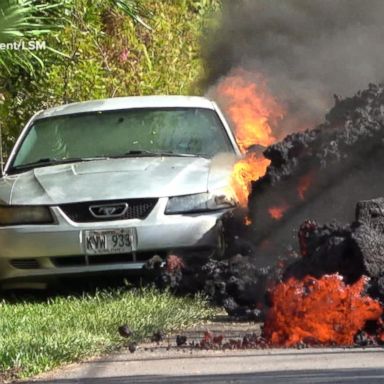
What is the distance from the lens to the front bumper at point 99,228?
1059 centimetres

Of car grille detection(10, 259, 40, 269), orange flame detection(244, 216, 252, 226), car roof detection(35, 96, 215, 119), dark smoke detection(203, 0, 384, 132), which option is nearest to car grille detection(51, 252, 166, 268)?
car grille detection(10, 259, 40, 269)

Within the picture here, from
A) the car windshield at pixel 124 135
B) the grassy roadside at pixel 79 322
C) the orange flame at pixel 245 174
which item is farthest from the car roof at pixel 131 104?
the grassy roadside at pixel 79 322

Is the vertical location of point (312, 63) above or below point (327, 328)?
above

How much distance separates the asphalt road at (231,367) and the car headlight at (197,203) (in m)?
2.62

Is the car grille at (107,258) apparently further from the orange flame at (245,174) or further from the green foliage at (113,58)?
the green foliage at (113,58)

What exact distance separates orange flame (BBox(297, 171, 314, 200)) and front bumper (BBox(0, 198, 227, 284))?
73 cm

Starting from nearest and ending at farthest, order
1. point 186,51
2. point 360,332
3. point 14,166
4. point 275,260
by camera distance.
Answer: point 360,332
point 275,260
point 14,166
point 186,51

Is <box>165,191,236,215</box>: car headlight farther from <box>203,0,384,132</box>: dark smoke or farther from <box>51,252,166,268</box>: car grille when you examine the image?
<box>203,0,384,132</box>: dark smoke

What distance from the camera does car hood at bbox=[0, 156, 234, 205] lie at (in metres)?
10.7

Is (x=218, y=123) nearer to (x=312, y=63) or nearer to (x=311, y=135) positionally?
(x=311, y=135)

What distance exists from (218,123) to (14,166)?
1.70 m

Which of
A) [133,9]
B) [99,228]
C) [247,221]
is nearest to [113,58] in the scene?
[133,9]

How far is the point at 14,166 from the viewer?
11.8 m

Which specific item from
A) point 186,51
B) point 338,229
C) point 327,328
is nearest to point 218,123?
point 338,229
